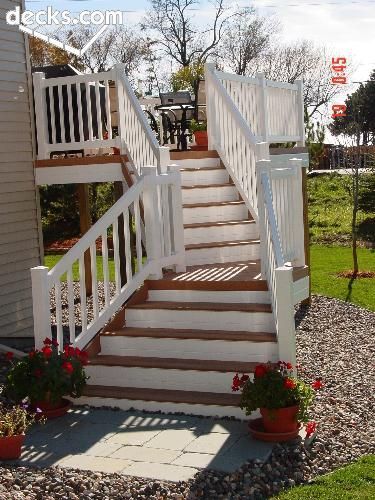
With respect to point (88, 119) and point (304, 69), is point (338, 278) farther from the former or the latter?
point (304, 69)

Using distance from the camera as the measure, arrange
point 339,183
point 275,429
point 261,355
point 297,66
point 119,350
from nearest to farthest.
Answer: point 275,429 → point 261,355 → point 119,350 → point 339,183 → point 297,66

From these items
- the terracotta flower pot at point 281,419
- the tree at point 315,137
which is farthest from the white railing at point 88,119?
the tree at point 315,137

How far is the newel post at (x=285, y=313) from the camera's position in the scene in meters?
5.75

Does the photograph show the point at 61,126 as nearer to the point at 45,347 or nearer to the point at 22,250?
the point at 22,250

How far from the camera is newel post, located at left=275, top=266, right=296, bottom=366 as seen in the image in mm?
5750

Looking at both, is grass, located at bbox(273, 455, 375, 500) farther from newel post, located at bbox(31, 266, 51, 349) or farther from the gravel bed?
newel post, located at bbox(31, 266, 51, 349)

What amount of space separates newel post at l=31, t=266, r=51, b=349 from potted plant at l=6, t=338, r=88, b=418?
302mm

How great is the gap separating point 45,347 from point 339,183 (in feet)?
67.0

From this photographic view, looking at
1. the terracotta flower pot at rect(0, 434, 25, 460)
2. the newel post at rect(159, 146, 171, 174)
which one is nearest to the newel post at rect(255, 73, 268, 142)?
the newel post at rect(159, 146, 171, 174)

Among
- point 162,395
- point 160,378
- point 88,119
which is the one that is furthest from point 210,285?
point 88,119

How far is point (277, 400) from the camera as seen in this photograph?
17.3ft

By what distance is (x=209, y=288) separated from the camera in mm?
6957

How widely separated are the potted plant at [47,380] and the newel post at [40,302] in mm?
302

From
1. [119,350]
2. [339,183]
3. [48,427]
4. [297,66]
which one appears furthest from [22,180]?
[297,66]
